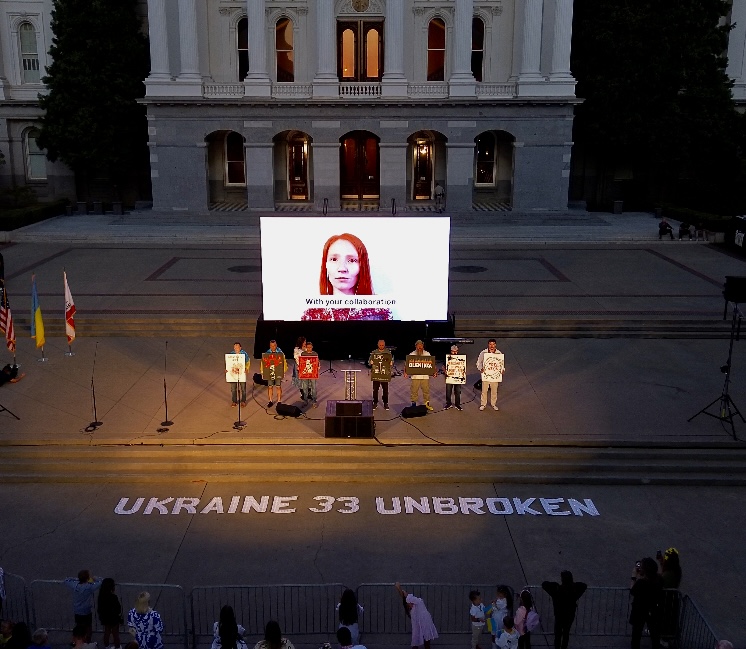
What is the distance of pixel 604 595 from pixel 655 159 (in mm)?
40559

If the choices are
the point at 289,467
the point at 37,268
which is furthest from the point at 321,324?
the point at 37,268

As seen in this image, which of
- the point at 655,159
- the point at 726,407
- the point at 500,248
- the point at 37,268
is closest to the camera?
the point at 726,407

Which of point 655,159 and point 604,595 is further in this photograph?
point 655,159

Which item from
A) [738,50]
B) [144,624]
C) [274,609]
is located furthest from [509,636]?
[738,50]

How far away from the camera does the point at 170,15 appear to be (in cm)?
4325

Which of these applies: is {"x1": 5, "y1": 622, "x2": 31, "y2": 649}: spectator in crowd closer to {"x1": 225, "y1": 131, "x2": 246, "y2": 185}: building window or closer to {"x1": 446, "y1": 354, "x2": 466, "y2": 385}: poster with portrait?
{"x1": 446, "y1": 354, "x2": 466, "y2": 385}: poster with portrait

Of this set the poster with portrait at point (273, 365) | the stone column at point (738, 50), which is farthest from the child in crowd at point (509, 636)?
the stone column at point (738, 50)

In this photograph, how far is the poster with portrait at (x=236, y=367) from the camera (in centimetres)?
1680

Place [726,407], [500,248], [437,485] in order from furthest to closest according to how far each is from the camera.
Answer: [500,248], [726,407], [437,485]

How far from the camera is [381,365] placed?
17.1 meters

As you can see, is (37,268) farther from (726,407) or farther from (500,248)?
(726,407)

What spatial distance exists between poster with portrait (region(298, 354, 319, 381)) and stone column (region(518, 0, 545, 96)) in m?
30.5

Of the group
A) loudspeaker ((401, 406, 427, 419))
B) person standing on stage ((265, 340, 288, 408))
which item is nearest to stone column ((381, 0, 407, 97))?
person standing on stage ((265, 340, 288, 408))

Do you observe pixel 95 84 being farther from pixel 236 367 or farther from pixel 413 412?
pixel 413 412
